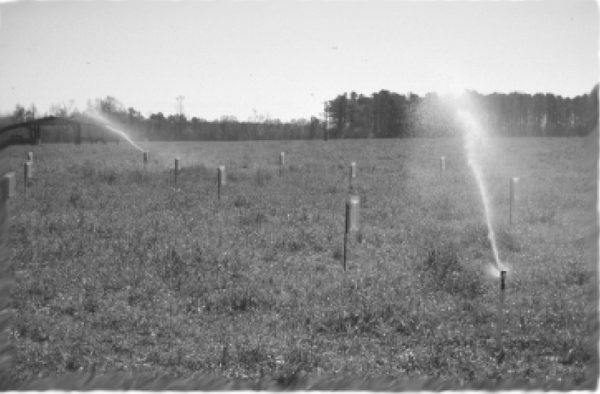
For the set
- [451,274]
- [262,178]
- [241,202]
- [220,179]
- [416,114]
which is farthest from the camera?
[416,114]

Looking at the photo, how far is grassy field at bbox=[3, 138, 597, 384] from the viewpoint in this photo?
570cm

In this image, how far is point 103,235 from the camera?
11.4 m

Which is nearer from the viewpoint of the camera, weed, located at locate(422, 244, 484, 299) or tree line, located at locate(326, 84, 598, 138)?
weed, located at locate(422, 244, 484, 299)

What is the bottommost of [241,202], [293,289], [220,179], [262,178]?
[293,289]

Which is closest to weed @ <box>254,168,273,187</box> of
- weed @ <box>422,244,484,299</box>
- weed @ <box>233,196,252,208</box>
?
weed @ <box>233,196,252,208</box>

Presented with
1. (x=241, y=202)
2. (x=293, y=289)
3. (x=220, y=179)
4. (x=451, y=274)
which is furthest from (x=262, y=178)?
(x=293, y=289)

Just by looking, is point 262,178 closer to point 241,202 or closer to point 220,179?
point 220,179

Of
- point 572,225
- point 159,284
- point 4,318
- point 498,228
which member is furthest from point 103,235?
point 572,225

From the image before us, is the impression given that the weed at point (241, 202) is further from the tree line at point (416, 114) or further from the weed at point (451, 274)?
the tree line at point (416, 114)

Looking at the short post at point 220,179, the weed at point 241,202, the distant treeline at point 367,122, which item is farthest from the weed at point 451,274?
the distant treeline at point 367,122

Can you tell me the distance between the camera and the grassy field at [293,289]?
18.7ft

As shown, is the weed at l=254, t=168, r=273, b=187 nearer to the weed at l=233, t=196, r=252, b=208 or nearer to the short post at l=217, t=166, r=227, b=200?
the short post at l=217, t=166, r=227, b=200

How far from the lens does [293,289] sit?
8.00 meters

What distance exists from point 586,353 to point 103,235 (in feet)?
27.8
